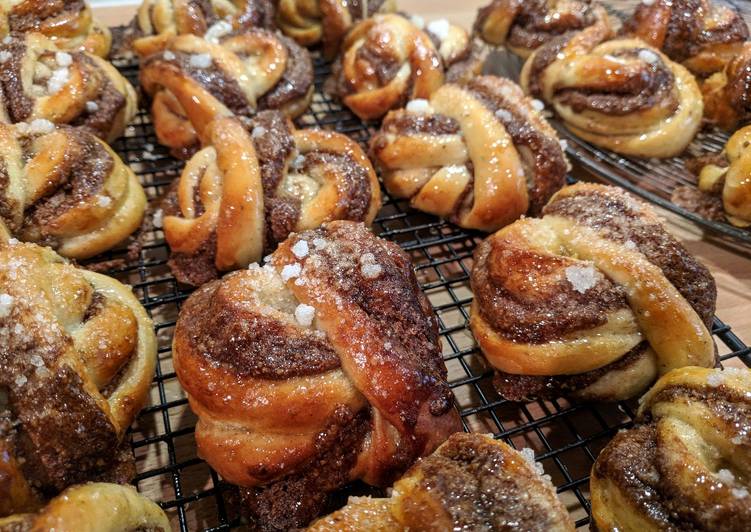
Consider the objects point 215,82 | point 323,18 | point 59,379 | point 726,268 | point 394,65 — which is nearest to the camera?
point 59,379

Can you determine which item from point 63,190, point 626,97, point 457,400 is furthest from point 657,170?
point 63,190

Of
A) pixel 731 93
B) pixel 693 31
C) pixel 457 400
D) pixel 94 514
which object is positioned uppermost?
pixel 693 31

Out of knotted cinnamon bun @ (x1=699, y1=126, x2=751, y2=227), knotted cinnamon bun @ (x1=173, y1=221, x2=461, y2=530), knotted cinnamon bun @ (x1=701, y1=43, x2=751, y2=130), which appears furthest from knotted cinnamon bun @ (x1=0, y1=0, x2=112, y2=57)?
knotted cinnamon bun @ (x1=701, y1=43, x2=751, y2=130)

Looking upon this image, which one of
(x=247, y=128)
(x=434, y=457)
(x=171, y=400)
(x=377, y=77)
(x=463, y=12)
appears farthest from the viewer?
(x=463, y=12)

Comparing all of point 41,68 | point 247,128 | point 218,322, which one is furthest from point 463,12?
point 218,322

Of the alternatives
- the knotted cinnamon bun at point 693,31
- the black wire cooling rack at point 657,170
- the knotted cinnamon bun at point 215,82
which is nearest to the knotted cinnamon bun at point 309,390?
the knotted cinnamon bun at point 215,82

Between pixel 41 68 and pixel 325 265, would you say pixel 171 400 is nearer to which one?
pixel 325 265

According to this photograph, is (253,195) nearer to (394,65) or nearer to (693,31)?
(394,65)
